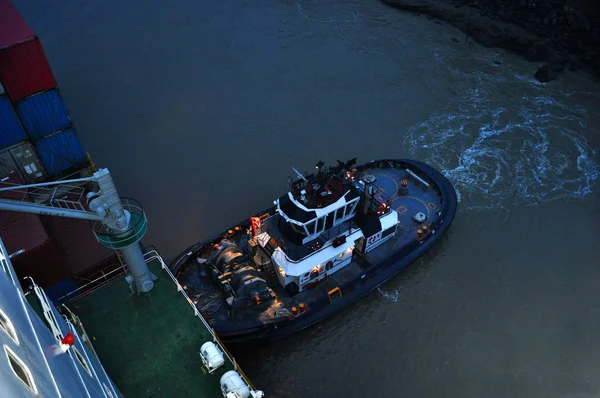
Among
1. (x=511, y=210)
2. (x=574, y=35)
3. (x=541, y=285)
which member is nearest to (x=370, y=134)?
(x=511, y=210)

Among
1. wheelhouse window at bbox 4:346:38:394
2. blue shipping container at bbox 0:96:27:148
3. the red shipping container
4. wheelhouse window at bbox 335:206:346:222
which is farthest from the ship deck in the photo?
the red shipping container

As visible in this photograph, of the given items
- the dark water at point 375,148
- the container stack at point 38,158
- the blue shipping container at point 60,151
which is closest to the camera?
the container stack at point 38,158

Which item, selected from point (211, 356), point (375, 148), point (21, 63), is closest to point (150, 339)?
point (211, 356)

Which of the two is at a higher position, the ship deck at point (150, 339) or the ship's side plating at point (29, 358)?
the ship's side plating at point (29, 358)

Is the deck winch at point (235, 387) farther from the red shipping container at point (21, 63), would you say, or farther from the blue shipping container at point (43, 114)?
the red shipping container at point (21, 63)

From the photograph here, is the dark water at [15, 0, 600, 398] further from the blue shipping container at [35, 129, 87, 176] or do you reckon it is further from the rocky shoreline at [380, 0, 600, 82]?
the blue shipping container at [35, 129, 87, 176]

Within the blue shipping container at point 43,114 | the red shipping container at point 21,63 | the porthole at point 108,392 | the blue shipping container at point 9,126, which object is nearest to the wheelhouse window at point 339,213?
the porthole at point 108,392

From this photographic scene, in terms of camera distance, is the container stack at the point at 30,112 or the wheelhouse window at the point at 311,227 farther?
the wheelhouse window at the point at 311,227

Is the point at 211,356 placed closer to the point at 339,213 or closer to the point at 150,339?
the point at 150,339
